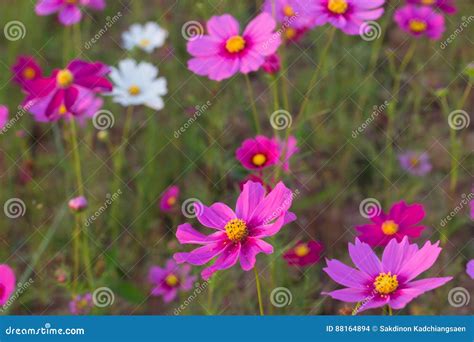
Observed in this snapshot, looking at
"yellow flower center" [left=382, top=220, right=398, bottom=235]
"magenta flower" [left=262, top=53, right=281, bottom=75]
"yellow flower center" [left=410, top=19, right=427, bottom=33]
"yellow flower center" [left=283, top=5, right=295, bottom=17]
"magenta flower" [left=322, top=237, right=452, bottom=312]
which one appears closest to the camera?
"magenta flower" [left=322, top=237, right=452, bottom=312]

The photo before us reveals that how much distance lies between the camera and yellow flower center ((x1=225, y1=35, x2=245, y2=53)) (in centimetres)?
175

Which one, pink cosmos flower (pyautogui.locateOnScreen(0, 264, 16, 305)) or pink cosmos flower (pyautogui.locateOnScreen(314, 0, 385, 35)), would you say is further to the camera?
pink cosmos flower (pyautogui.locateOnScreen(314, 0, 385, 35))

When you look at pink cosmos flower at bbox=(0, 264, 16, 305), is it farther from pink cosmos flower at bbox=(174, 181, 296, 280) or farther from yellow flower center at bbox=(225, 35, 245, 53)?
yellow flower center at bbox=(225, 35, 245, 53)

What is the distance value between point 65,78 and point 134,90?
0.41 m

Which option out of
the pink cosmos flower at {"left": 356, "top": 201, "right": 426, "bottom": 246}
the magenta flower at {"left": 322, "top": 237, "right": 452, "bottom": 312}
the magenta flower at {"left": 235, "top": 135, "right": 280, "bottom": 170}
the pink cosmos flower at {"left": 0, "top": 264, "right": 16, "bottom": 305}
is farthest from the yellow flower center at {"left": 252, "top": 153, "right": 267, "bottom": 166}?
the pink cosmos flower at {"left": 0, "top": 264, "right": 16, "bottom": 305}

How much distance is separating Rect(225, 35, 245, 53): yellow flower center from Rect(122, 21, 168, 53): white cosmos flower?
73cm

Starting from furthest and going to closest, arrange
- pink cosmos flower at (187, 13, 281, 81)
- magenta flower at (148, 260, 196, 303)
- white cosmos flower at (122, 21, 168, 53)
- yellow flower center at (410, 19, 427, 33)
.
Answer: white cosmos flower at (122, 21, 168, 53), yellow flower center at (410, 19, 427, 33), magenta flower at (148, 260, 196, 303), pink cosmos flower at (187, 13, 281, 81)

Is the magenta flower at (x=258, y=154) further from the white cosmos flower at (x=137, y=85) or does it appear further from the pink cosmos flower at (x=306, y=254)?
the white cosmos flower at (x=137, y=85)

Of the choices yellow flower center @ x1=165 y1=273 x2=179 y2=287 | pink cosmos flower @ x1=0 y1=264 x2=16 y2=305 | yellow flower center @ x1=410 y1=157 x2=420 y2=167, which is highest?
yellow flower center @ x1=410 y1=157 x2=420 y2=167

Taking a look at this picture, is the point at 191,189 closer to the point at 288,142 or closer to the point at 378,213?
the point at 288,142

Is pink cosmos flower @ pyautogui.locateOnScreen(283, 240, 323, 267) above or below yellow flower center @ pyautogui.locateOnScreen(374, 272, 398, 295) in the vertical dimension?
above

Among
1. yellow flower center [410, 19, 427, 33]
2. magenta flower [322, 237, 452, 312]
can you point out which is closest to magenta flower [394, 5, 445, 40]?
yellow flower center [410, 19, 427, 33]

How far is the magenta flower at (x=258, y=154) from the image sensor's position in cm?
176

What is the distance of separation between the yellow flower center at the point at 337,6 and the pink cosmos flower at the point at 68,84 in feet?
1.93
